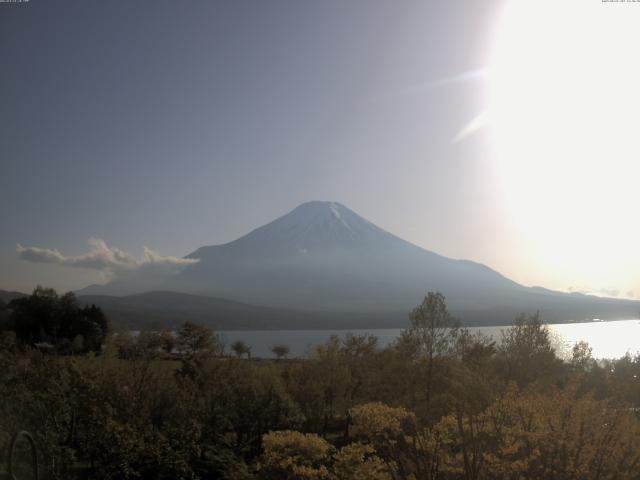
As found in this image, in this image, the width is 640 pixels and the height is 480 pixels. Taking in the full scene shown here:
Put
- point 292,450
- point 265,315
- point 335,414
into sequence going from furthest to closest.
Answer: point 265,315
point 335,414
point 292,450

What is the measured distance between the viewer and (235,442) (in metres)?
13.1

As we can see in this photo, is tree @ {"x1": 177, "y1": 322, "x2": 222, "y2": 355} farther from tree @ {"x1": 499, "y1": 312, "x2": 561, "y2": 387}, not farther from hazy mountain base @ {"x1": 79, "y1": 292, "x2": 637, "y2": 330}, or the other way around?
hazy mountain base @ {"x1": 79, "y1": 292, "x2": 637, "y2": 330}

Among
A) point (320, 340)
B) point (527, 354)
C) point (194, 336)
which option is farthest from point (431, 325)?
point (320, 340)

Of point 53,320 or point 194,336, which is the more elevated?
point 53,320

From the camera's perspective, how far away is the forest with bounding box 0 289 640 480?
611 cm

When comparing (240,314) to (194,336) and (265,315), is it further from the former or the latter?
(194,336)

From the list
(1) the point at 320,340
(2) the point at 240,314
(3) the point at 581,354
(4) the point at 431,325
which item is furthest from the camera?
(2) the point at 240,314

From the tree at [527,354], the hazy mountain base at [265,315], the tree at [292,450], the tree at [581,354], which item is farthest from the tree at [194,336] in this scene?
the hazy mountain base at [265,315]

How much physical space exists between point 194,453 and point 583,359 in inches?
683

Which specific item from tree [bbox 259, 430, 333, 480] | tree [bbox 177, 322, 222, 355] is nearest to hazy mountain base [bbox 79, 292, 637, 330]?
tree [bbox 177, 322, 222, 355]

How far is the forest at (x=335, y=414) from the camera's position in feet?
20.0

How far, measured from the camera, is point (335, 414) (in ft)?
65.3

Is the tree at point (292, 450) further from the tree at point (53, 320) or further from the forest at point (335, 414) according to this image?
the tree at point (53, 320)

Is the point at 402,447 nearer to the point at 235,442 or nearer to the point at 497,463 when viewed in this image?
the point at 497,463
